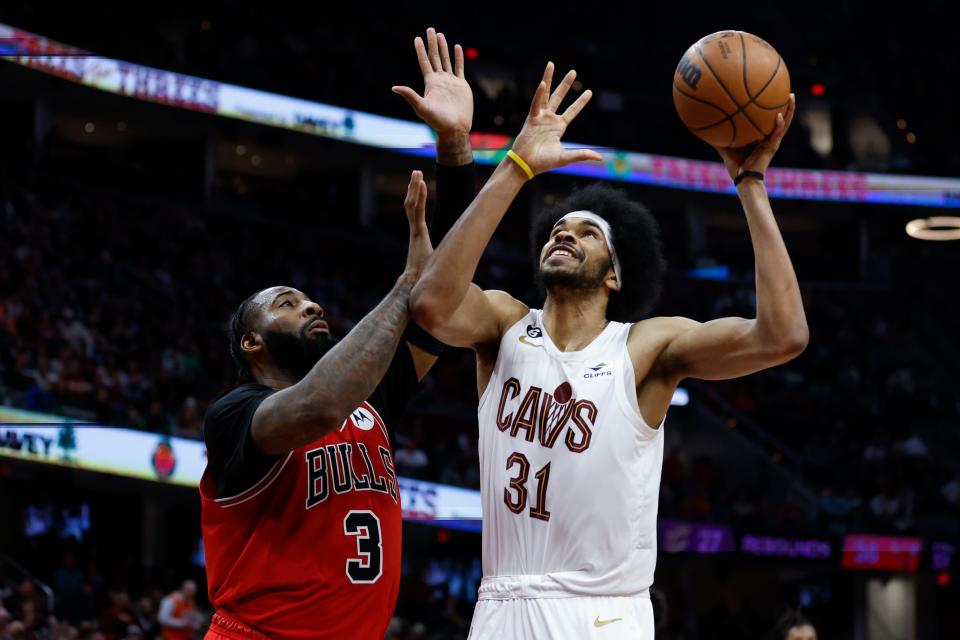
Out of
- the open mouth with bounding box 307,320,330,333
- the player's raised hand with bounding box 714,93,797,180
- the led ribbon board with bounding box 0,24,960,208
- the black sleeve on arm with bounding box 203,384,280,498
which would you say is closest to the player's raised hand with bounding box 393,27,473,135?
the open mouth with bounding box 307,320,330,333

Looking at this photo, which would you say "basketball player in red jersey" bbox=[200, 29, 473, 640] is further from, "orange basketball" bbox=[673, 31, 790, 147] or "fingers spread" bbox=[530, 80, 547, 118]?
"orange basketball" bbox=[673, 31, 790, 147]

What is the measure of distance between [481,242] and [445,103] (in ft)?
2.34

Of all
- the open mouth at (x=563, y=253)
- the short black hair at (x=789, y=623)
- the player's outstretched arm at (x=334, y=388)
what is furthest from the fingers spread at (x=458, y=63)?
the short black hair at (x=789, y=623)

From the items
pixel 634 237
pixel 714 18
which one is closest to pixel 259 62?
pixel 714 18

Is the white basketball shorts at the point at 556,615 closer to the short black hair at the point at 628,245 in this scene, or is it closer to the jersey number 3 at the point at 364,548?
the jersey number 3 at the point at 364,548

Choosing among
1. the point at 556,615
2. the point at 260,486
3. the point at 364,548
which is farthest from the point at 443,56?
the point at 556,615

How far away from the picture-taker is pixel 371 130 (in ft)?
82.8

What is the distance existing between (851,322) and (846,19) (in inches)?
428

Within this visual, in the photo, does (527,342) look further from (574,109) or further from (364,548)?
(364,548)

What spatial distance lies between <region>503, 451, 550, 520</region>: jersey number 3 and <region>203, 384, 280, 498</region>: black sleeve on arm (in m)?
0.83

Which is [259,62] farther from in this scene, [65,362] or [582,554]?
[582,554]

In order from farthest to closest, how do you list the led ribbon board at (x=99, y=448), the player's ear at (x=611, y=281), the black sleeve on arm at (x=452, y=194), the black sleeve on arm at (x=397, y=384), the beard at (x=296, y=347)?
the led ribbon board at (x=99, y=448)
the black sleeve on arm at (x=397, y=384)
the beard at (x=296, y=347)
the black sleeve on arm at (x=452, y=194)
the player's ear at (x=611, y=281)

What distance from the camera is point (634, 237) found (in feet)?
14.8

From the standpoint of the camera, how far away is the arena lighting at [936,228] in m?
30.0
